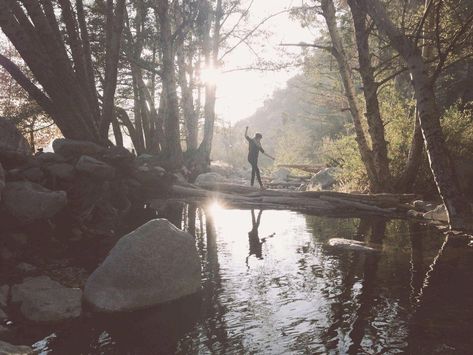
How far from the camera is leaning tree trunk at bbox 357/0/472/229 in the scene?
23.2ft

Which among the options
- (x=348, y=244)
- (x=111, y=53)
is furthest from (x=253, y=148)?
(x=348, y=244)

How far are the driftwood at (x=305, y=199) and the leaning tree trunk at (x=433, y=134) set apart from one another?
2.38 meters

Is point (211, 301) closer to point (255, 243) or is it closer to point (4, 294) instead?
point (4, 294)

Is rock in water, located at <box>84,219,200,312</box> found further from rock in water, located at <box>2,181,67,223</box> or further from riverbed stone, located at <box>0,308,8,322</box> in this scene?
rock in water, located at <box>2,181,67,223</box>

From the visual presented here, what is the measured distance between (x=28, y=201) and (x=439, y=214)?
7753 millimetres

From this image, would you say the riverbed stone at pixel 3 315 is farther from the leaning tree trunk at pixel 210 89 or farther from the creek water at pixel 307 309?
the leaning tree trunk at pixel 210 89

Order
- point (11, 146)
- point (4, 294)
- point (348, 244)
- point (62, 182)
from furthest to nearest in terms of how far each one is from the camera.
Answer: point (62, 182)
point (11, 146)
point (348, 244)
point (4, 294)

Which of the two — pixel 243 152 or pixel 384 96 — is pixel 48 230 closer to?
pixel 384 96

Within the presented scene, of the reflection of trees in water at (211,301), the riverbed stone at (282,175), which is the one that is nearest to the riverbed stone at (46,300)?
the reflection of trees in water at (211,301)

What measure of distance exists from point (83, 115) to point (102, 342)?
7885 millimetres

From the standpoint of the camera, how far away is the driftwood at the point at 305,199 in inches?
390

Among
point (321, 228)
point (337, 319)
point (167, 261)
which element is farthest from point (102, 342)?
point (321, 228)

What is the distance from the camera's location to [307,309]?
4.03 m

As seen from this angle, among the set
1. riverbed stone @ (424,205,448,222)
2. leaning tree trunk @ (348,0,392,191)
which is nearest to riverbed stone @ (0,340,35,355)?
riverbed stone @ (424,205,448,222)
